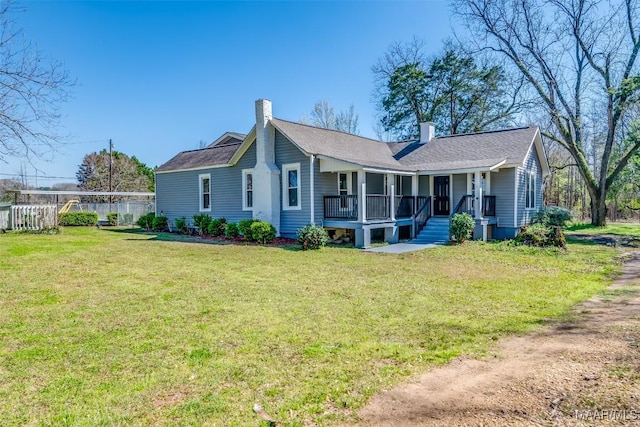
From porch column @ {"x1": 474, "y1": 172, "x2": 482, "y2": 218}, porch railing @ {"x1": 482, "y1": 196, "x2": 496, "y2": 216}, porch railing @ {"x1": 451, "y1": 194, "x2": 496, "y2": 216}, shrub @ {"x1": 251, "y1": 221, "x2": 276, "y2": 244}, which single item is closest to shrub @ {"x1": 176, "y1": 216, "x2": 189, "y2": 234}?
shrub @ {"x1": 251, "y1": 221, "x2": 276, "y2": 244}

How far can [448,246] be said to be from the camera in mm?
14047

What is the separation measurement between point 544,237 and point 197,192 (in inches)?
625

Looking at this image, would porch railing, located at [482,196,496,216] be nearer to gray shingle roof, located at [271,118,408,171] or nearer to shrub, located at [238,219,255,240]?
gray shingle roof, located at [271,118,408,171]

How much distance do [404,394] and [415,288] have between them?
4.38 meters

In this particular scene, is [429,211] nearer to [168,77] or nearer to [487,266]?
[487,266]

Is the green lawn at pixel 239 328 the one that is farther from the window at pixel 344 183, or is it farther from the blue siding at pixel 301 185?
the window at pixel 344 183

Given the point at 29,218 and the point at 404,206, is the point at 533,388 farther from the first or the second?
the point at 29,218

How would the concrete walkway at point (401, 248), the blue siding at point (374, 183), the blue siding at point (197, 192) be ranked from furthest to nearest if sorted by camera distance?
the blue siding at point (197, 192) < the blue siding at point (374, 183) < the concrete walkway at point (401, 248)

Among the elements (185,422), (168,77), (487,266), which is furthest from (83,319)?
(168,77)

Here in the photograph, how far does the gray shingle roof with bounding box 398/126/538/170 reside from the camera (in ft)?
54.4

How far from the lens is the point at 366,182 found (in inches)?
674

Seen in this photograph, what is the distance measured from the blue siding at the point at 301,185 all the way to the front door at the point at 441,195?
6.22m

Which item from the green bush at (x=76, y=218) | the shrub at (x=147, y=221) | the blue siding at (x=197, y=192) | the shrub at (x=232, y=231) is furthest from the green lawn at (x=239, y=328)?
the green bush at (x=76, y=218)

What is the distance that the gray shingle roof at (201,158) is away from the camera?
19.7 m
